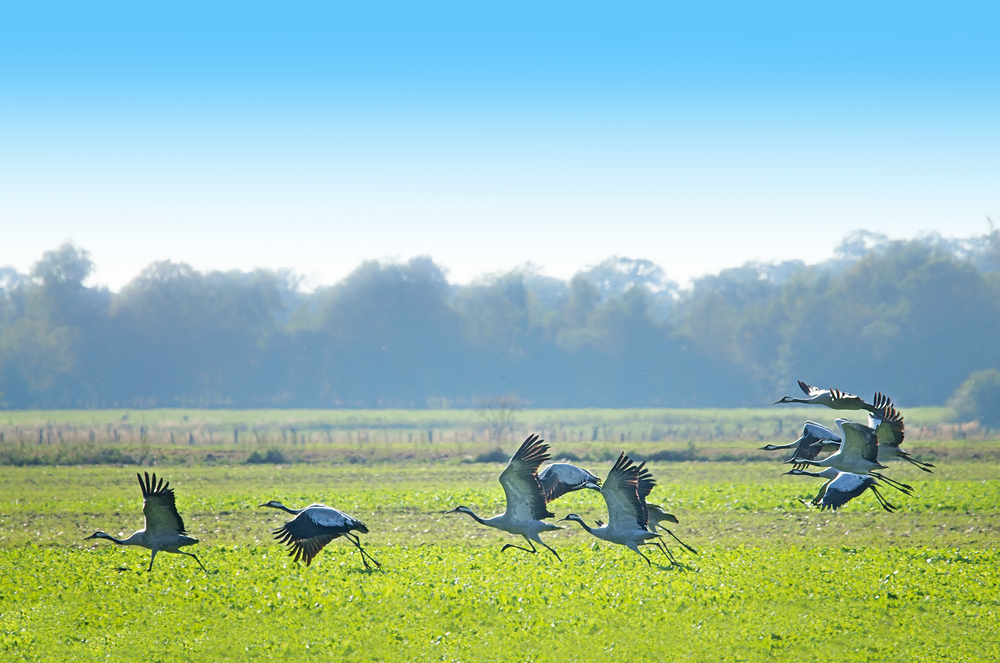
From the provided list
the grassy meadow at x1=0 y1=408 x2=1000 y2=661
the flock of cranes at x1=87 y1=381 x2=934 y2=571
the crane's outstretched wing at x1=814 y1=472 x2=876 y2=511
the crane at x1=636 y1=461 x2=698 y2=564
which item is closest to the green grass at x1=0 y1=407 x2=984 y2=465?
the grassy meadow at x1=0 y1=408 x2=1000 y2=661

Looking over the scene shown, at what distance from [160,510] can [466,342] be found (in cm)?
7567

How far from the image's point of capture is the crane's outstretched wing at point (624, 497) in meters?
12.5

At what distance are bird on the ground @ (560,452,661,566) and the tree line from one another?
68.7m

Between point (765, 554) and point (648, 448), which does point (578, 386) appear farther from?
point (765, 554)

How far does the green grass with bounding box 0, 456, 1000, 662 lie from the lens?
12.6 m

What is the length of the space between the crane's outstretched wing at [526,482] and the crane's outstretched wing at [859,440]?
11.7ft

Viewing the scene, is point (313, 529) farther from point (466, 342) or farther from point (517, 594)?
point (466, 342)

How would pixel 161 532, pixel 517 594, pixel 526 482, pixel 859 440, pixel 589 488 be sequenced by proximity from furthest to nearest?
pixel 517 594, pixel 161 532, pixel 526 482, pixel 859 440, pixel 589 488

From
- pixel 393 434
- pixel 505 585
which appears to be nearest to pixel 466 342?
pixel 393 434

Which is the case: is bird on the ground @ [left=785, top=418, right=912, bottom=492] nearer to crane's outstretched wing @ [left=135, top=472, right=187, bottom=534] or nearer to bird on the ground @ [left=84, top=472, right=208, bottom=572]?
crane's outstretched wing @ [left=135, top=472, right=187, bottom=534]

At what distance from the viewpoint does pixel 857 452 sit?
40.9 feet

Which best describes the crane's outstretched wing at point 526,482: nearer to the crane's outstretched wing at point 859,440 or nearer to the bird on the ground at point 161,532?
the crane's outstretched wing at point 859,440

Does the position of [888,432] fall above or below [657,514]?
above

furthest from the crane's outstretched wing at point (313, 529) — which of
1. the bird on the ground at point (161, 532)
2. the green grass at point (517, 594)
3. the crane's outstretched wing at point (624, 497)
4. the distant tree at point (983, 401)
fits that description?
the distant tree at point (983, 401)
